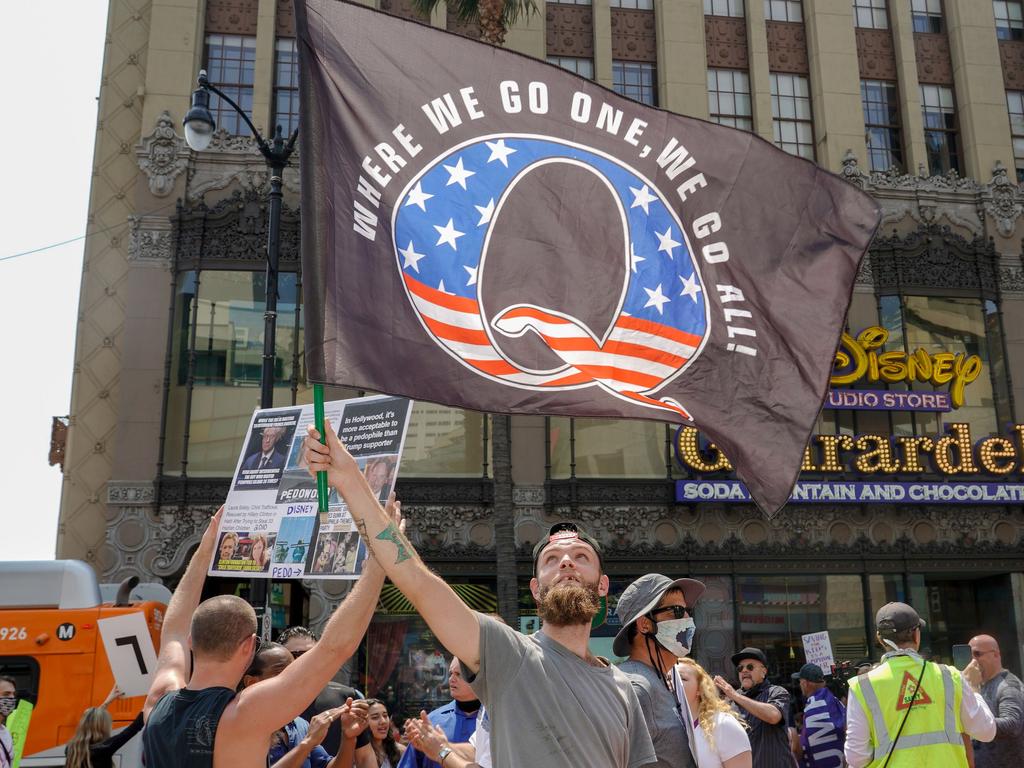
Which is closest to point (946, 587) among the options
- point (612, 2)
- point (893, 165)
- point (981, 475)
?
point (981, 475)

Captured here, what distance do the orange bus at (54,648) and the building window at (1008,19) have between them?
26534 mm

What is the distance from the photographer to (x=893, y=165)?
24875 millimetres

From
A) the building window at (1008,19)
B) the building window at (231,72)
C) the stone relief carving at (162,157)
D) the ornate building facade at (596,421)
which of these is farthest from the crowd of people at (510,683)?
the building window at (1008,19)

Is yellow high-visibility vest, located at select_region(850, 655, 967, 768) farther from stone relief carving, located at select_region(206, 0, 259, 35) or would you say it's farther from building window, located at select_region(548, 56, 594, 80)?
stone relief carving, located at select_region(206, 0, 259, 35)

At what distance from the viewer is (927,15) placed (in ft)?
86.5

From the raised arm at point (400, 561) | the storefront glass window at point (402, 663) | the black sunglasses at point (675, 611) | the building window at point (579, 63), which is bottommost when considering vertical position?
the storefront glass window at point (402, 663)

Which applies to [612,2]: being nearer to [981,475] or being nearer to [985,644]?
[981,475]

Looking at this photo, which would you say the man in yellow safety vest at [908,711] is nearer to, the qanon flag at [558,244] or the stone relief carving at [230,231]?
the qanon flag at [558,244]

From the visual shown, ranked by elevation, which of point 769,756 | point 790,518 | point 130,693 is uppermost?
point 790,518

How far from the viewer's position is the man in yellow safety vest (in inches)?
218

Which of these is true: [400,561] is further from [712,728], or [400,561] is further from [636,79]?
[636,79]

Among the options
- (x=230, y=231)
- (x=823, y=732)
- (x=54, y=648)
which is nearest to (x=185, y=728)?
(x=823, y=732)

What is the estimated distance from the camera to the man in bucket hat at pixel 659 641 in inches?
176

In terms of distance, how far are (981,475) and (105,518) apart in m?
19.5
